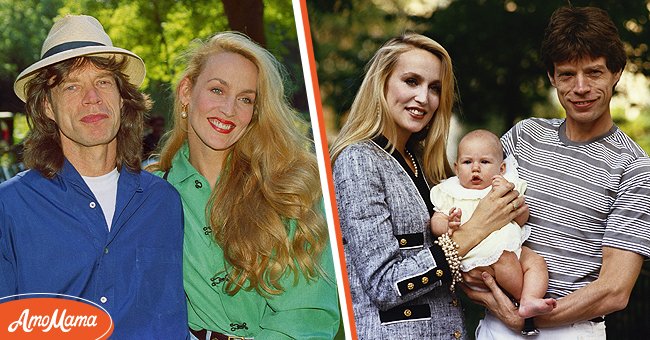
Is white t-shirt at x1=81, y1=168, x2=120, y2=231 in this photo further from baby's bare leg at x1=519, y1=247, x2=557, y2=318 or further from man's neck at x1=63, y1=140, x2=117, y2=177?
baby's bare leg at x1=519, y1=247, x2=557, y2=318

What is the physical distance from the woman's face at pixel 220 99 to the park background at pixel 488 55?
52 cm

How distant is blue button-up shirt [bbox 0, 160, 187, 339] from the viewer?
2807 mm

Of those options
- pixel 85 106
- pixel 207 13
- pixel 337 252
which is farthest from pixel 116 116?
pixel 337 252

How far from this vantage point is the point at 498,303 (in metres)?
2.87

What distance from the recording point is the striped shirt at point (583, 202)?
2.78 m

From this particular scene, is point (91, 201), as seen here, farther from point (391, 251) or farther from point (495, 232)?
point (495, 232)

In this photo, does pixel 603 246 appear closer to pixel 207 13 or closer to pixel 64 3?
pixel 207 13

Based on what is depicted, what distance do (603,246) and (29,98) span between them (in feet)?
6.42

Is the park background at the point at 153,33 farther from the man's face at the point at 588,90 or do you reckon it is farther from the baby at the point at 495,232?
the man's face at the point at 588,90

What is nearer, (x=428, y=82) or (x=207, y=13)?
(x=428, y=82)

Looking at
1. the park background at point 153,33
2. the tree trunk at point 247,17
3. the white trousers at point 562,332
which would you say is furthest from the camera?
the tree trunk at point 247,17

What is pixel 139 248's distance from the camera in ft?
9.56

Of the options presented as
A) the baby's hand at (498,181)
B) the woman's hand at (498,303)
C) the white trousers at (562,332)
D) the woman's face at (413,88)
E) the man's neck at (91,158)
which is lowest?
the white trousers at (562,332)

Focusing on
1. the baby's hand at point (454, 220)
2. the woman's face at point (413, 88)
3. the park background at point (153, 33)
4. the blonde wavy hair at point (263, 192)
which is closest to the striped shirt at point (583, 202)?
the baby's hand at point (454, 220)
